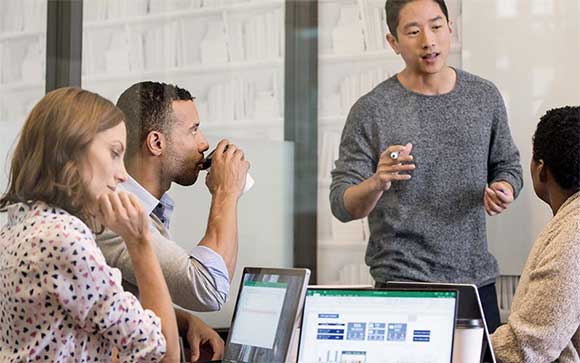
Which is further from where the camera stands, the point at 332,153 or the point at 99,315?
the point at 332,153

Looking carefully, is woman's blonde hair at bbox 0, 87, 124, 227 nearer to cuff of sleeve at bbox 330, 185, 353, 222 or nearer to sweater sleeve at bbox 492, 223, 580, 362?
sweater sleeve at bbox 492, 223, 580, 362

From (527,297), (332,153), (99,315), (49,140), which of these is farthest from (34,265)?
(332,153)

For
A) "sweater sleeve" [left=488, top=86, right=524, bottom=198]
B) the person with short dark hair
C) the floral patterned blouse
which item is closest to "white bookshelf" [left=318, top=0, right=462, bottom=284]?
"sweater sleeve" [left=488, top=86, right=524, bottom=198]

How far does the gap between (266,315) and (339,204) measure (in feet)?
5.12

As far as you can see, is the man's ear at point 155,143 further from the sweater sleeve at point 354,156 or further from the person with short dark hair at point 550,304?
the person with short dark hair at point 550,304

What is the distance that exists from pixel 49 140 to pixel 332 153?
2.03m

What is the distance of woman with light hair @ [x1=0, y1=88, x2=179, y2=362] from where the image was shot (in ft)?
5.91

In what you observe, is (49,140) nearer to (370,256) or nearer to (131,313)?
(131,313)

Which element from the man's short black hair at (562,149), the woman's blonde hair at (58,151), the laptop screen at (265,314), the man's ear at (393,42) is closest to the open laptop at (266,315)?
the laptop screen at (265,314)

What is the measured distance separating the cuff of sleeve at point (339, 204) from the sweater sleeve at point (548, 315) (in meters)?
1.46

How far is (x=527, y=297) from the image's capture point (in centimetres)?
221

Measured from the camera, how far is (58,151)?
2.00 metres

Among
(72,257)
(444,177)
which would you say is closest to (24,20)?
(444,177)

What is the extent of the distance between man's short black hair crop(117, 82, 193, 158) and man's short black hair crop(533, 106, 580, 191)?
1004mm
